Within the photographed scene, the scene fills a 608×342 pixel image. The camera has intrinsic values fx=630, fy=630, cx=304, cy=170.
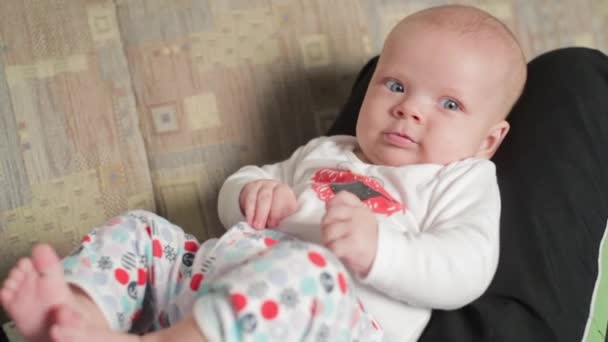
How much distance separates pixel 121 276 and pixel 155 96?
1.68 ft

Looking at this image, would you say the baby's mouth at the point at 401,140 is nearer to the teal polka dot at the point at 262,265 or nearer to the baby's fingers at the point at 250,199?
the baby's fingers at the point at 250,199

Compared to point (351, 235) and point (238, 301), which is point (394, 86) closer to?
point (351, 235)

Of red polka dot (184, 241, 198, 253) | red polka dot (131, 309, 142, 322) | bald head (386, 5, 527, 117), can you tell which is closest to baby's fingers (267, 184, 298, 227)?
red polka dot (184, 241, 198, 253)

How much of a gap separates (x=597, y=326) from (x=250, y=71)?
0.79 metres

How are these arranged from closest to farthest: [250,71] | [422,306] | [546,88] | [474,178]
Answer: [422,306] → [474,178] → [546,88] → [250,71]

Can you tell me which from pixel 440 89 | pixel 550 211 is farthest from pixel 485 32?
pixel 550 211

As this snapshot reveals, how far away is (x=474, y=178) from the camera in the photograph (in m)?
0.96

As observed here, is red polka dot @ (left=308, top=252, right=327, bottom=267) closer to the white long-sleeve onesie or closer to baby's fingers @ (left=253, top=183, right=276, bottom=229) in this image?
the white long-sleeve onesie

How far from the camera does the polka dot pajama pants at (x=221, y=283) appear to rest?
68 cm

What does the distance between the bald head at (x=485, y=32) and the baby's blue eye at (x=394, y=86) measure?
0.26ft

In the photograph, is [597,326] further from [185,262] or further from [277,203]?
[185,262]

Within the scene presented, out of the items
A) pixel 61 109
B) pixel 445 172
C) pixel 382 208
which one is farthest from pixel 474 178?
pixel 61 109

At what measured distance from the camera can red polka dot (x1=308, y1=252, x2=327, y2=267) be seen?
721 mm

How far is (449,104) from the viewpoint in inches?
39.3
